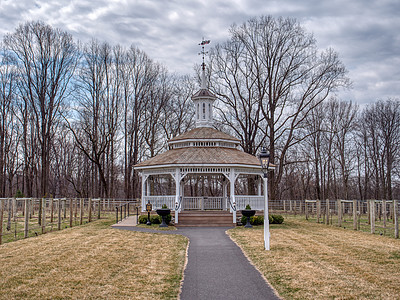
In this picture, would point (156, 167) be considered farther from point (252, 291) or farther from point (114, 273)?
point (252, 291)

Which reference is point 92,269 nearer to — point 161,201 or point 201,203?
point 161,201

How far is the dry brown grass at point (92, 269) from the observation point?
735 cm

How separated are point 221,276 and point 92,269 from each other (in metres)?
3.19

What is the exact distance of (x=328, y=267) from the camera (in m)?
9.60

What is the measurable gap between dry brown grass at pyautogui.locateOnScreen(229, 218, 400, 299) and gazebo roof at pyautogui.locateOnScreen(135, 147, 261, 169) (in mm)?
8153

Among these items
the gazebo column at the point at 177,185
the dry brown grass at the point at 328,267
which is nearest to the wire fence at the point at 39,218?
the gazebo column at the point at 177,185

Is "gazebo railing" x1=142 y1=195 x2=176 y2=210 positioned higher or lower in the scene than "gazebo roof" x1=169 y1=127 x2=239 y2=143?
lower

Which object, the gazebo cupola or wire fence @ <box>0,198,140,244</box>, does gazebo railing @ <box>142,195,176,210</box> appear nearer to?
wire fence @ <box>0,198,140,244</box>

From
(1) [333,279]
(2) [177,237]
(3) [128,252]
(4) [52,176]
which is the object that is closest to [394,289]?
(1) [333,279]

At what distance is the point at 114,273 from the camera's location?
29.6 feet

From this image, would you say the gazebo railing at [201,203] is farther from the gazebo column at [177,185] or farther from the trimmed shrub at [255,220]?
the trimmed shrub at [255,220]

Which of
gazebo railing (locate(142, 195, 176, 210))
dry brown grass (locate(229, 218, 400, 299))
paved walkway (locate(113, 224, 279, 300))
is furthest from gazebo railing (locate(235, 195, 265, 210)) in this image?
paved walkway (locate(113, 224, 279, 300))

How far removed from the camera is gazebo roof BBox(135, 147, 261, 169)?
22.4 meters

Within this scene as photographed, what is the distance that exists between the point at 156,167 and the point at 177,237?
781 cm
